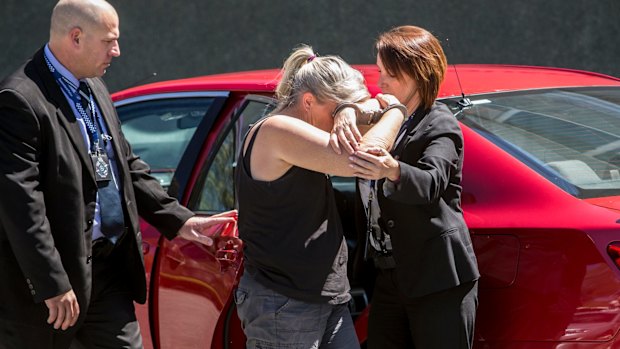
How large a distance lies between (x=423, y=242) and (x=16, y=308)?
4.08 feet

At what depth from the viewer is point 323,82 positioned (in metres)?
2.84

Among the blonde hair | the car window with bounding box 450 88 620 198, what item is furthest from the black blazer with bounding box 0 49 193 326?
the car window with bounding box 450 88 620 198

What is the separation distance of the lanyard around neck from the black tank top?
1.80ft

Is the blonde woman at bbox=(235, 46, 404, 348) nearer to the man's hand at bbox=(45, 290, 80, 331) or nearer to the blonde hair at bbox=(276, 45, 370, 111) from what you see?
the blonde hair at bbox=(276, 45, 370, 111)

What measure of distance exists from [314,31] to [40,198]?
6722 millimetres

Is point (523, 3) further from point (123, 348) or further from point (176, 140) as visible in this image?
point (123, 348)

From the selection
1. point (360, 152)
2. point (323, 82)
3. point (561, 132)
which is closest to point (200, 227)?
point (323, 82)

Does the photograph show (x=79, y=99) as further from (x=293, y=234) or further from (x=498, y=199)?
(x=498, y=199)

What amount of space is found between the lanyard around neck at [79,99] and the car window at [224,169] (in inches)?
28.5

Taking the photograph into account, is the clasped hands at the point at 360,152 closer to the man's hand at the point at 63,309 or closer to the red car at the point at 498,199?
the red car at the point at 498,199

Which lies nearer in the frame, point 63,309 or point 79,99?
point 63,309

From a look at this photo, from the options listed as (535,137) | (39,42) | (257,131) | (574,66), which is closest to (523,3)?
(574,66)

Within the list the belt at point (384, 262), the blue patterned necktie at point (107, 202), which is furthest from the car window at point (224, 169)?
the belt at point (384, 262)

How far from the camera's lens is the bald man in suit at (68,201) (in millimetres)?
2852
